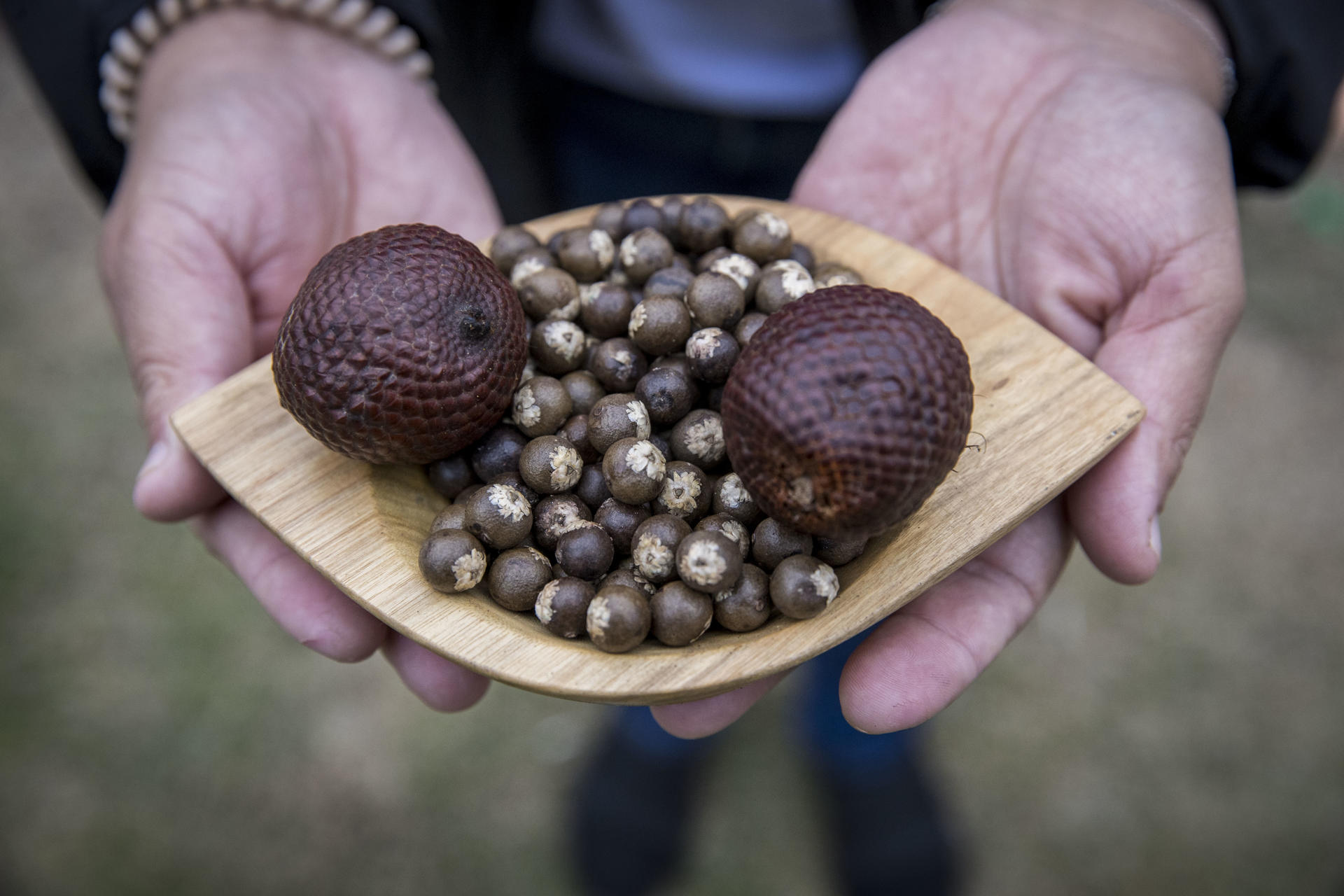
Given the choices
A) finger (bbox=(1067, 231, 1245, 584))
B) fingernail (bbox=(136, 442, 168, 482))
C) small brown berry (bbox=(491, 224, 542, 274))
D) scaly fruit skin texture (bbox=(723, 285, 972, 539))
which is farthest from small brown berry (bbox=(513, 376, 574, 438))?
finger (bbox=(1067, 231, 1245, 584))

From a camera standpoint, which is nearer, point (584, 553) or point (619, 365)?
point (584, 553)

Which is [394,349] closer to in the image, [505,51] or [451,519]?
[451,519]

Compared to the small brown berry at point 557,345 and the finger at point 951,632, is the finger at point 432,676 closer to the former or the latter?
the small brown berry at point 557,345

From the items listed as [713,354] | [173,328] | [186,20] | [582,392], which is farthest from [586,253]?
[186,20]

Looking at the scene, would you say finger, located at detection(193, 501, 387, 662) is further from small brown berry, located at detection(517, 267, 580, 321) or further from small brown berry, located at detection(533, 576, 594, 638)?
small brown berry, located at detection(517, 267, 580, 321)

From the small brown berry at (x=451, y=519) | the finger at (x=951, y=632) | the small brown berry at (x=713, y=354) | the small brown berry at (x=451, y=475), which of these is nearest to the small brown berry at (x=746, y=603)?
the finger at (x=951, y=632)

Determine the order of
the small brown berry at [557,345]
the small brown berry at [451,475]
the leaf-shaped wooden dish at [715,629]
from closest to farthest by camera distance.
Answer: the leaf-shaped wooden dish at [715,629]
the small brown berry at [451,475]
the small brown berry at [557,345]
